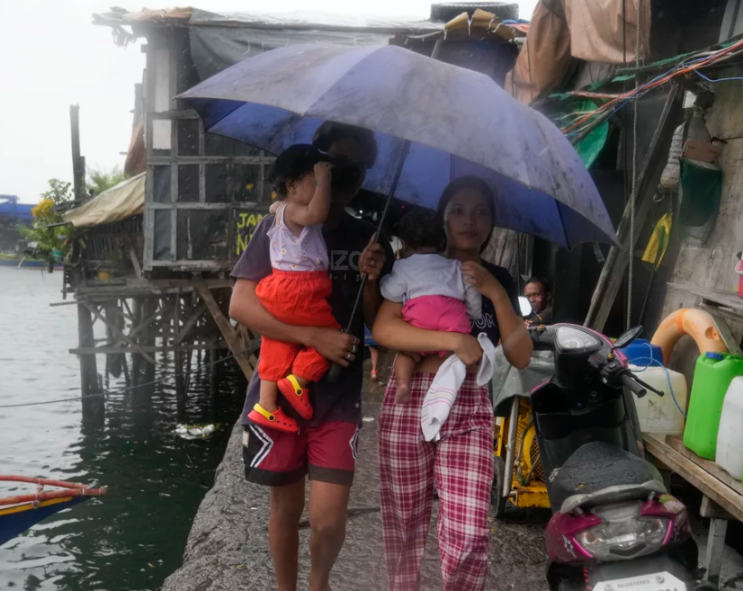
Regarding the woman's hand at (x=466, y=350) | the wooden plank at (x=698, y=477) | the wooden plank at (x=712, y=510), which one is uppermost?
the woman's hand at (x=466, y=350)

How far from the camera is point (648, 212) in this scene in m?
4.95

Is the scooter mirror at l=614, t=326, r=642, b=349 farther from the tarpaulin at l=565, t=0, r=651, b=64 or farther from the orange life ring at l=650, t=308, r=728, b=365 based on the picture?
the tarpaulin at l=565, t=0, r=651, b=64

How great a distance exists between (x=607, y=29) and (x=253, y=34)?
592 cm

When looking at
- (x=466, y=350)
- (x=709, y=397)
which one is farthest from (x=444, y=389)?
(x=709, y=397)

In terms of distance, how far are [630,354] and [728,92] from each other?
171 centimetres

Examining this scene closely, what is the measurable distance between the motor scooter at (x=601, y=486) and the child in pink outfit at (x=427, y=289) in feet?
1.20

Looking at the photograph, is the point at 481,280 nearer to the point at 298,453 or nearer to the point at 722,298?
the point at 298,453

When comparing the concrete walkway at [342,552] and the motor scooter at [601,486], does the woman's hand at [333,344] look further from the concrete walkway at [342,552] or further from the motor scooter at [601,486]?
the concrete walkway at [342,552]

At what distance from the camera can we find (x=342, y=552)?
3896 millimetres

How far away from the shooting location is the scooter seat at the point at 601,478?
2.04 metres

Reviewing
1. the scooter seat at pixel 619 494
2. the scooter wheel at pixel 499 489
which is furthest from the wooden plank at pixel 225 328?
the scooter seat at pixel 619 494

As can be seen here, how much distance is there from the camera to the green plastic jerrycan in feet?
9.93

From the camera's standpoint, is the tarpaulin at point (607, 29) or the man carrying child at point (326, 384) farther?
the tarpaulin at point (607, 29)

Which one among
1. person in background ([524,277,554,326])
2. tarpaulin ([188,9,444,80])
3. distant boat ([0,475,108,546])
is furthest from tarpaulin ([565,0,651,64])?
distant boat ([0,475,108,546])
